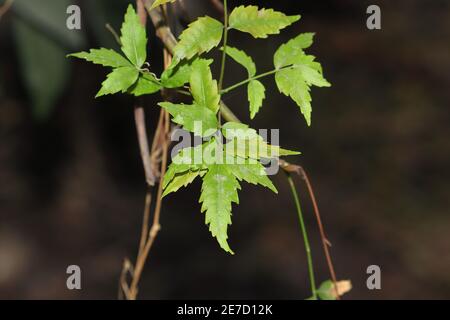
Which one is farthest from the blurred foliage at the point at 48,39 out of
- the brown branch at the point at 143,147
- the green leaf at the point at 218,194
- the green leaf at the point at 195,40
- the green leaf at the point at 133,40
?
the green leaf at the point at 218,194

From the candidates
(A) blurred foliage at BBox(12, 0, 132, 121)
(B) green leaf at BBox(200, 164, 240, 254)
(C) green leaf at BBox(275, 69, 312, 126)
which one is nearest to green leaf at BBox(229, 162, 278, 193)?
(B) green leaf at BBox(200, 164, 240, 254)

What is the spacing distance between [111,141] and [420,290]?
174 cm

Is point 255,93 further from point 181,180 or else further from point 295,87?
point 181,180

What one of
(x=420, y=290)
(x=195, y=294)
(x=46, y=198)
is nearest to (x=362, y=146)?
(x=420, y=290)

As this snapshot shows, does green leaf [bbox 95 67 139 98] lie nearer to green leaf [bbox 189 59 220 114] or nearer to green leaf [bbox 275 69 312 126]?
green leaf [bbox 189 59 220 114]

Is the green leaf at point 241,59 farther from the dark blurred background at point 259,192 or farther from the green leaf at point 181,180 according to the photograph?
the dark blurred background at point 259,192

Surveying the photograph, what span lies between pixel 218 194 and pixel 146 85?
215mm

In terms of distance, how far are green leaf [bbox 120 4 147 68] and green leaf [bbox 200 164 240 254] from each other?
0.22m

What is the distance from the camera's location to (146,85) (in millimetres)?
914

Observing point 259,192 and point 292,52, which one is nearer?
point 292,52

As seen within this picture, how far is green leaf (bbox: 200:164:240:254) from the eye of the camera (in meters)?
0.81

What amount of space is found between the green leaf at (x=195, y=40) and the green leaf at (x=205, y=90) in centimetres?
3

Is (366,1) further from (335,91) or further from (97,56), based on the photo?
(97,56)

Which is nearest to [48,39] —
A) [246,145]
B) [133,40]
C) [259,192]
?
[133,40]
